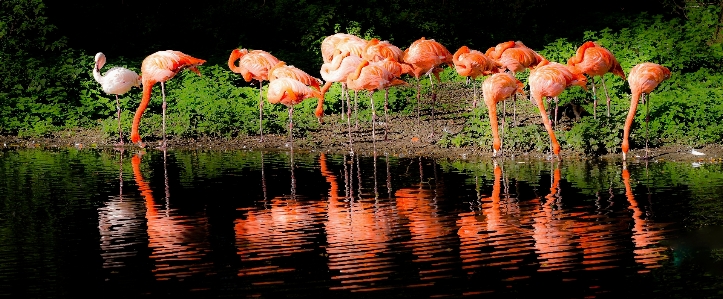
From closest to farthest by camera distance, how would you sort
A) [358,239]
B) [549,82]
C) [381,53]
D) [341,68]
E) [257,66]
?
[358,239] < [549,82] < [341,68] < [381,53] < [257,66]


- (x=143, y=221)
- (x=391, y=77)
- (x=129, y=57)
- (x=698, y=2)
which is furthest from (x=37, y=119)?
(x=698, y=2)

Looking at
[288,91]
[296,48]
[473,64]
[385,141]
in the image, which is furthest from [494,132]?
[296,48]

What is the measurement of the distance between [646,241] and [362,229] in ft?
6.21

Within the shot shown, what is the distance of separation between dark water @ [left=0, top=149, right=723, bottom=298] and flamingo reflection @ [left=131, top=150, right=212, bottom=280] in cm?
2

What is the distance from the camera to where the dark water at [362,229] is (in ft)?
21.5

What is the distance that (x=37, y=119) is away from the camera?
14.7 meters

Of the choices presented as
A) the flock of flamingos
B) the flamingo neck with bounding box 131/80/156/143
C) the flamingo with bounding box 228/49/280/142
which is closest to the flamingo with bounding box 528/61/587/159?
the flock of flamingos

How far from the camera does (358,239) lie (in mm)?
7773

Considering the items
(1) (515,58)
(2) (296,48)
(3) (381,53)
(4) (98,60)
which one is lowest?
(1) (515,58)

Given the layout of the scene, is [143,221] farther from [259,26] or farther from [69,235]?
[259,26]

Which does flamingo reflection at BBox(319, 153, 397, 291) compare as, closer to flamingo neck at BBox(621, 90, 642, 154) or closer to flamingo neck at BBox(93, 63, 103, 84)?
flamingo neck at BBox(621, 90, 642, 154)

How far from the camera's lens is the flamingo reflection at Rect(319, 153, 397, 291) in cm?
670

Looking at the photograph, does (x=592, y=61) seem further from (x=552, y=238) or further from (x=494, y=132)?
(x=552, y=238)

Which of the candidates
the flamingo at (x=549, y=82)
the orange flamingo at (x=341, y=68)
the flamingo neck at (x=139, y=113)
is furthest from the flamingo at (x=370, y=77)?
the flamingo neck at (x=139, y=113)
